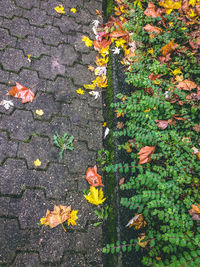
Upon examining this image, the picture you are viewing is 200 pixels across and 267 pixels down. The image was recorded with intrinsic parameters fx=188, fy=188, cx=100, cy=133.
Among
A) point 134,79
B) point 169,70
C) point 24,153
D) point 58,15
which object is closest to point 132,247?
point 24,153

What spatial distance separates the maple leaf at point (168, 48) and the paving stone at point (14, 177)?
6.66ft

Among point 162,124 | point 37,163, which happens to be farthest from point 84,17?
point 37,163

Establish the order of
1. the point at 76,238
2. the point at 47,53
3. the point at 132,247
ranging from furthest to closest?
the point at 47,53 → the point at 76,238 → the point at 132,247

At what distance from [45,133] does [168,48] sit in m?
1.74

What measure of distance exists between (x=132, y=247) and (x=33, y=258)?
0.86 metres

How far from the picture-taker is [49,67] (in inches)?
95.0

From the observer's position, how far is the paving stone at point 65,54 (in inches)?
98.5

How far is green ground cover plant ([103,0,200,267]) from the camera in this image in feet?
4.64

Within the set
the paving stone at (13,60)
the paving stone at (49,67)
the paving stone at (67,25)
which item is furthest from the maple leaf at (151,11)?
the paving stone at (13,60)

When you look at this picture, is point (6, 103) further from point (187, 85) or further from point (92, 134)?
point (187, 85)

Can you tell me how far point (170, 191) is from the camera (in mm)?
1501

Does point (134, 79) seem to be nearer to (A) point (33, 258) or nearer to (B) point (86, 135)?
(B) point (86, 135)

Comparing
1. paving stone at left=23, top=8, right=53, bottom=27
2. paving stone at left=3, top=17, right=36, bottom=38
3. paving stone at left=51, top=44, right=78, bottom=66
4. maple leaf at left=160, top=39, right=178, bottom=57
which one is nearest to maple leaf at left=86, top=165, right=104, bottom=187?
paving stone at left=51, top=44, right=78, bottom=66

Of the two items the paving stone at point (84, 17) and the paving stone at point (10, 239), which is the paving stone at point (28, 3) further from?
the paving stone at point (10, 239)
